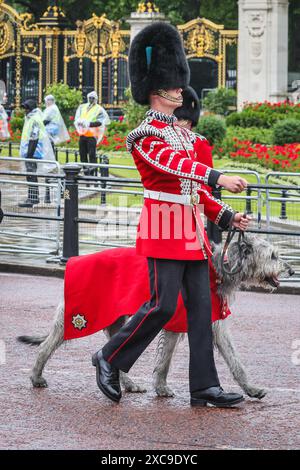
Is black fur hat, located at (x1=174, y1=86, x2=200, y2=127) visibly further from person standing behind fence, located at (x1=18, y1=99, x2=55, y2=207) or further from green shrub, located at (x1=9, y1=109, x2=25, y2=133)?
green shrub, located at (x1=9, y1=109, x2=25, y2=133)

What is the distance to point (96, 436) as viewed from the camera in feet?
21.7

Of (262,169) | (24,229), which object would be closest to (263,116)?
(262,169)

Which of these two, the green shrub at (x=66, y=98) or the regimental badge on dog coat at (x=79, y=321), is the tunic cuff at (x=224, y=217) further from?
the green shrub at (x=66, y=98)

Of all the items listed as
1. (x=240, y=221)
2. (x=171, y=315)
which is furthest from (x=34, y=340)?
(x=240, y=221)

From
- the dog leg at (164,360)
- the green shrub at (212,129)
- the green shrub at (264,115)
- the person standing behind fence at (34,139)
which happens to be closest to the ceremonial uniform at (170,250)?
the dog leg at (164,360)

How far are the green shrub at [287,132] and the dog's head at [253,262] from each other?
70.6ft

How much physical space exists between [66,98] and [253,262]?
30.0 meters

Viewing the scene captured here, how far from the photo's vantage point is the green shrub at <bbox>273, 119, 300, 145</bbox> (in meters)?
28.7

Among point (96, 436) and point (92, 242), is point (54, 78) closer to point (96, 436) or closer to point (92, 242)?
point (92, 242)

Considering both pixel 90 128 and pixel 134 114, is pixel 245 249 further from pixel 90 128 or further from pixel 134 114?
pixel 134 114

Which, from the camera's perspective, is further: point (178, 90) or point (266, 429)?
point (178, 90)

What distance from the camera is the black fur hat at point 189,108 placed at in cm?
797

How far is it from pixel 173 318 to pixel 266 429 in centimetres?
95

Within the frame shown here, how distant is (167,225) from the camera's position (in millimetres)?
7109
